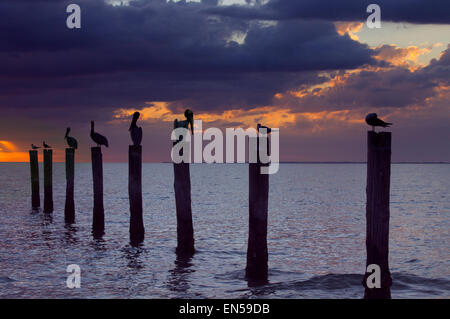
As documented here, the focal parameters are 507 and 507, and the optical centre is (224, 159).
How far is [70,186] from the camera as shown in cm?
2319

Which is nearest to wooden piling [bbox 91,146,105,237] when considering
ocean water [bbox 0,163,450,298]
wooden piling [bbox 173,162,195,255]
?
ocean water [bbox 0,163,450,298]

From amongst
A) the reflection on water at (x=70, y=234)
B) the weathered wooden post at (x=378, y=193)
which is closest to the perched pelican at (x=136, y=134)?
the reflection on water at (x=70, y=234)

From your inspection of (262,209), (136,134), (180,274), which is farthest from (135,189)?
(262,209)

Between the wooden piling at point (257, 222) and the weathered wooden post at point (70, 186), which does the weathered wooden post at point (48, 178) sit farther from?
the wooden piling at point (257, 222)

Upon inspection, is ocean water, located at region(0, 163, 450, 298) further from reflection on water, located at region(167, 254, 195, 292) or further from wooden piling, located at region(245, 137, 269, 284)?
wooden piling, located at region(245, 137, 269, 284)

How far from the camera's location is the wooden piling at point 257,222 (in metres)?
11.0

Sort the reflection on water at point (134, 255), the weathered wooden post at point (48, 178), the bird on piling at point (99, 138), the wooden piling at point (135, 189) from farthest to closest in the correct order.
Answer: the weathered wooden post at point (48, 178)
the bird on piling at point (99, 138)
the wooden piling at point (135, 189)
the reflection on water at point (134, 255)

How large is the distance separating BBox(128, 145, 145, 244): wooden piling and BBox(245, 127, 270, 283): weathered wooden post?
5926 mm

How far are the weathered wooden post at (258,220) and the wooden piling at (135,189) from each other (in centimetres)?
593

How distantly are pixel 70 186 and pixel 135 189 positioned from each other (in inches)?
304

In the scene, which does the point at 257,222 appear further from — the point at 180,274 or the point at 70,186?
the point at 70,186

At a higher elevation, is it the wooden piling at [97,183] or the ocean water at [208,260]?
the wooden piling at [97,183]

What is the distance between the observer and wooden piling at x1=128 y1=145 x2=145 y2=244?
16375 mm
